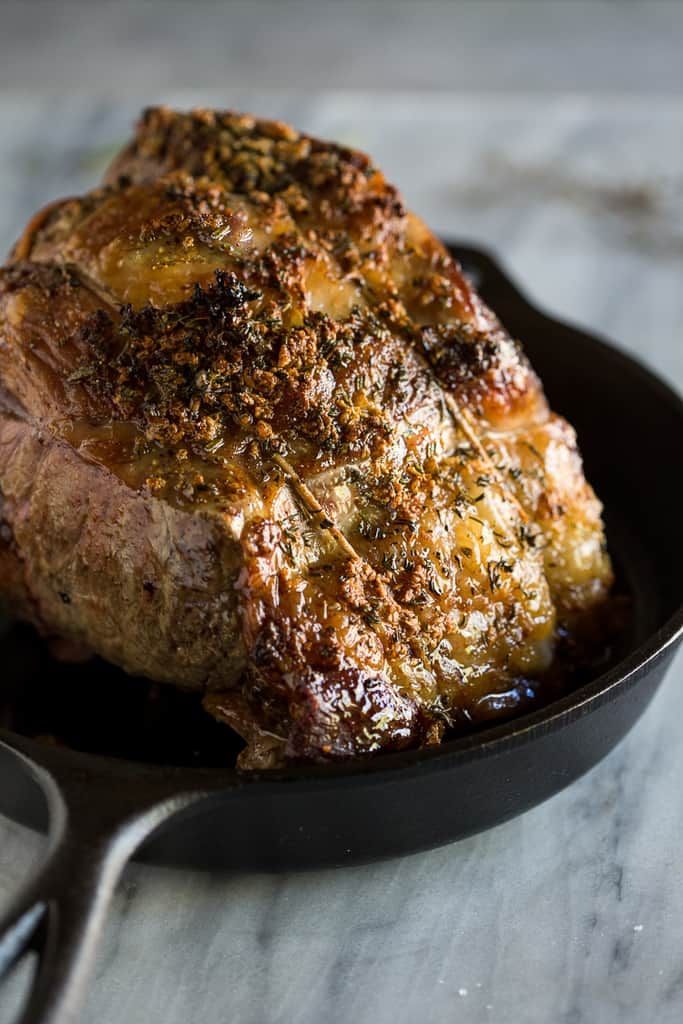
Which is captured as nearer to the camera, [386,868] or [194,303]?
[194,303]

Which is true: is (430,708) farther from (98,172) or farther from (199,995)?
(98,172)

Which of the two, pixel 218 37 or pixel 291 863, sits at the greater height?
Result: pixel 218 37

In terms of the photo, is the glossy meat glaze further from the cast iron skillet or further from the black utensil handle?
the black utensil handle

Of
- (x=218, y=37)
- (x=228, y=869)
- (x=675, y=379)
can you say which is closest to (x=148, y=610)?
(x=228, y=869)

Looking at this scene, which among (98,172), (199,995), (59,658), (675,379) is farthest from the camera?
(98,172)

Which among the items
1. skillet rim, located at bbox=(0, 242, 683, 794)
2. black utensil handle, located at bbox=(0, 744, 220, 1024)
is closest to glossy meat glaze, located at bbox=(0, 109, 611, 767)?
skillet rim, located at bbox=(0, 242, 683, 794)

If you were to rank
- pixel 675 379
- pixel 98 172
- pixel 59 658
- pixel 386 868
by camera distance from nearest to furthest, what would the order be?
1. pixel 386 868
2. pixel 59 658
3. pixel 675 379
4. pixel 98 172

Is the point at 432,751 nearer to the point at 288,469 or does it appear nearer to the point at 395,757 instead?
the point at 395,757

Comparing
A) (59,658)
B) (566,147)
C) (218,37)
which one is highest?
(218,37)
